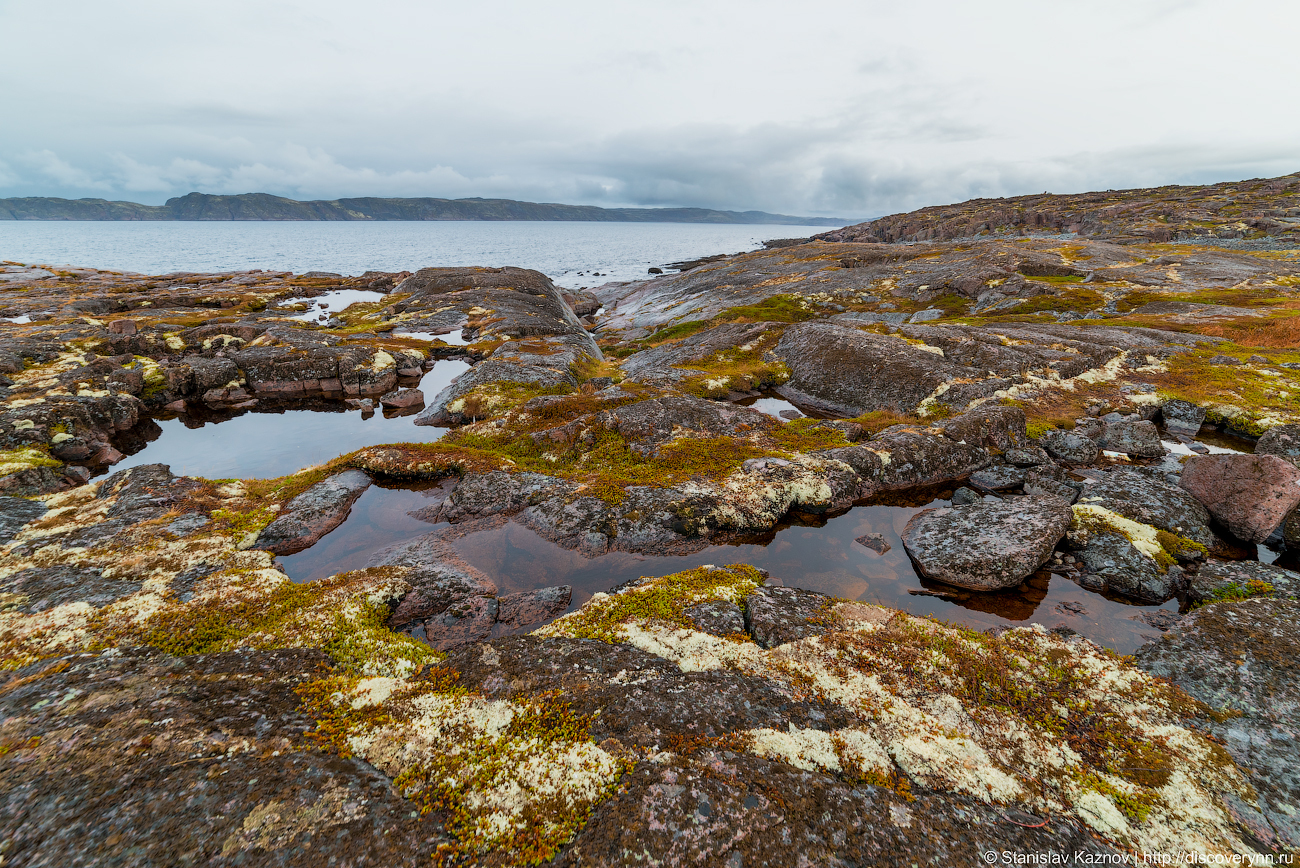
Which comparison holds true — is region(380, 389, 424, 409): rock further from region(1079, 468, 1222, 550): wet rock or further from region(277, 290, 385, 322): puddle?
region(1079, 468, 1222, 550): wet rock

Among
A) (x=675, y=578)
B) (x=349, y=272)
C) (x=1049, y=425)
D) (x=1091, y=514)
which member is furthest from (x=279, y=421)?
(x=349, y=272)

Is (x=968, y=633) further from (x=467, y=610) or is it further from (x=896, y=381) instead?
(x=896, y=381)

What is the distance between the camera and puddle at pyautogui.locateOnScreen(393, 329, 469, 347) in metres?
55.9

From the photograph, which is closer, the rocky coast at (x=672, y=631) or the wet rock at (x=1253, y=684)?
the rocky coast at (x=672, y=631)

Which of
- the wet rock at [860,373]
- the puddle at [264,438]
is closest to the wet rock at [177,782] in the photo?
the puddle at [264,438]

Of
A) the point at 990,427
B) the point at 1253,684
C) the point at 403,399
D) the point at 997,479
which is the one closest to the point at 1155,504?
the point at 997,479

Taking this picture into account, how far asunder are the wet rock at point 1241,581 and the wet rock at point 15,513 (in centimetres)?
3948

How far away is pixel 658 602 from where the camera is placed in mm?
14836

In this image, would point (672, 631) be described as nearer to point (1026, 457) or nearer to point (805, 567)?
point (805, 567)

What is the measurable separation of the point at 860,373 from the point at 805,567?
76.7 feet

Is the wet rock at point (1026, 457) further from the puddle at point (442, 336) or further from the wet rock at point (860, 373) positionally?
the puddle at point (442, 336)

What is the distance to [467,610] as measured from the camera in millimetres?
15609

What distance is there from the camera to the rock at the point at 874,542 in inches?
777

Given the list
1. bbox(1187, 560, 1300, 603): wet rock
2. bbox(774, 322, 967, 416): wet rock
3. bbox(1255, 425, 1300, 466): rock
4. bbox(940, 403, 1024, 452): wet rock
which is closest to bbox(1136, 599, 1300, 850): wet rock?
bbox(1187, 560, 1300, 603): wet rock
